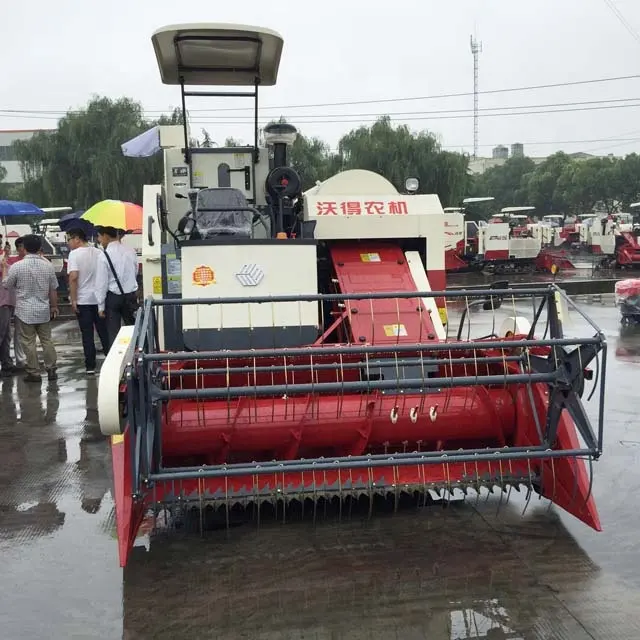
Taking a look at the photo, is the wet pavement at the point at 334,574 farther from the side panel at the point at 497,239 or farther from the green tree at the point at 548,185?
the green tree at the point at 548,185

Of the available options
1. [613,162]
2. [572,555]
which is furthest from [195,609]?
[613,162]

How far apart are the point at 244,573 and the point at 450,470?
132 cm

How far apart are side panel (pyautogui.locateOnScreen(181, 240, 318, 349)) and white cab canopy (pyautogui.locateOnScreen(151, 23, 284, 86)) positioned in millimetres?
1837

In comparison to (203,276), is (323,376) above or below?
below

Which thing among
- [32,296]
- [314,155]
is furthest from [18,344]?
[314,155]

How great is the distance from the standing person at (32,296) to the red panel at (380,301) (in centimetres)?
437

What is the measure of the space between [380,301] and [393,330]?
1.01 ft

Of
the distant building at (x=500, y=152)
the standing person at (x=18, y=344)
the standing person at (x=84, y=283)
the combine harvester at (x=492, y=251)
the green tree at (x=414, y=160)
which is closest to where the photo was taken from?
the standing person at (x=84, y=283)

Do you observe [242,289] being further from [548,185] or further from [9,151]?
[9,151]

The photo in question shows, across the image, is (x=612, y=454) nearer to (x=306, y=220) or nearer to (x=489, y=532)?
(x=489, y=532)

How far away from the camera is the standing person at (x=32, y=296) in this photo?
8891 millimetres

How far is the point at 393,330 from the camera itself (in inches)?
214

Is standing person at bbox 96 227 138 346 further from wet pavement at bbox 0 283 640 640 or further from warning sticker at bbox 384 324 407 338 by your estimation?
warning sticker at bbox 384 324 407 338

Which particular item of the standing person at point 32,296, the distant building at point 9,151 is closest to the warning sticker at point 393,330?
the standing person at point 32,296
